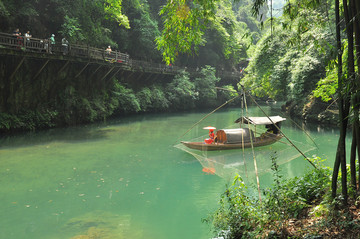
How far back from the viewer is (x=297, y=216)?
394 cm

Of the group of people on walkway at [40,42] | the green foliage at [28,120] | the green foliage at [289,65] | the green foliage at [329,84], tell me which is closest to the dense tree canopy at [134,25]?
the group of people on walkway at [40,42]

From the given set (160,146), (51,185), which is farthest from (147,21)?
(51,185)

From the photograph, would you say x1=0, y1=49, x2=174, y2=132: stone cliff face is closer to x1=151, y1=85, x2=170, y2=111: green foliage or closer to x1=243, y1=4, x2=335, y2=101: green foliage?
x1=151, y1=85, x2=170, y2=111: green foliage

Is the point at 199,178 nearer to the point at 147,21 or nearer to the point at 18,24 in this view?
the point at 18,24

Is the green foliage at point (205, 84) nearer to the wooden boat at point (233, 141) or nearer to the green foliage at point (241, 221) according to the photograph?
the wooden boat at point (233, 141)

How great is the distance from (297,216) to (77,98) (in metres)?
17.7

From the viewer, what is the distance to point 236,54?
3972cm

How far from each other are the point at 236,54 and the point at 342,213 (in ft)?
125

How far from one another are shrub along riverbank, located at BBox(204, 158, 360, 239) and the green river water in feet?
3.05

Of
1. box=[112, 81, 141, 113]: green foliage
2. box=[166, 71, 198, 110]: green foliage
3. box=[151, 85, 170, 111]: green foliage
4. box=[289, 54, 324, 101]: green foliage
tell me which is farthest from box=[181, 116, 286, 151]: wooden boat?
box=[166, 71, 198, 110]: green foliage

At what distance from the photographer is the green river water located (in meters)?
5.90

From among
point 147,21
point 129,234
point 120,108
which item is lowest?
point 129,234

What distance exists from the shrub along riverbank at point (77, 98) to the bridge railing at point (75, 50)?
1444 mm

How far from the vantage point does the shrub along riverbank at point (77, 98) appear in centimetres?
1565
